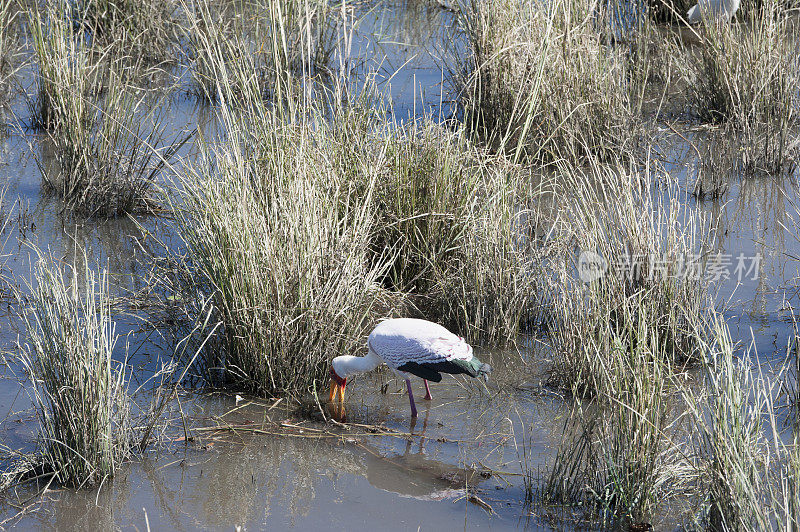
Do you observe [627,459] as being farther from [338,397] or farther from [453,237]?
[453,237]

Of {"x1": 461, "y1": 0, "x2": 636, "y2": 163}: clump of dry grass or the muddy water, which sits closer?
the muddy water

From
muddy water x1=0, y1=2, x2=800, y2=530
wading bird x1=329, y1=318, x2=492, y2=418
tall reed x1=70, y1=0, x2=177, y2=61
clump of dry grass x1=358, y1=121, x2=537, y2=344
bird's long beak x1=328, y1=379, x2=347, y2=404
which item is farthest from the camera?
tall reed x1=70, y1=0, x2=177, y2=61

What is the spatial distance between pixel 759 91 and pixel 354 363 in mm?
3993

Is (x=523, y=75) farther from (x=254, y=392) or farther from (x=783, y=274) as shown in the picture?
(x=254, y=392)

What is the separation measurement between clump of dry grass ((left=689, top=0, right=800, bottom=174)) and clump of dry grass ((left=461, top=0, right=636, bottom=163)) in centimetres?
75

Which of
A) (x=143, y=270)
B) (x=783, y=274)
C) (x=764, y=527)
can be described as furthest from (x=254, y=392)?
(x=783, y=274)

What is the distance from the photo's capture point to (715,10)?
7.90m

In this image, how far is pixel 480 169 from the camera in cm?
499

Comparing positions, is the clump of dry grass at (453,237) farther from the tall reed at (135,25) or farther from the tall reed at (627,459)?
the tall reed at (135,25)

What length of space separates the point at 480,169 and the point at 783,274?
5.84 ft

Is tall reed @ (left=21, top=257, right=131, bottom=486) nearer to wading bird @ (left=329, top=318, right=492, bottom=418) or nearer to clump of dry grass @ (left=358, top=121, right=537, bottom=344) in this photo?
wading bird @ (left=329, top=318, right=492, bottom=418)

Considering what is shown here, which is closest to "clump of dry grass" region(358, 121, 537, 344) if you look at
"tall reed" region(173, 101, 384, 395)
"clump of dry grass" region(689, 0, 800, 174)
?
"tall reed" region(173, 101, 384, 395)

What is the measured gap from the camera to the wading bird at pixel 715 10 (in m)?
7.23

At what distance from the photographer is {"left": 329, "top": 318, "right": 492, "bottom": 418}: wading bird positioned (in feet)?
12.9
